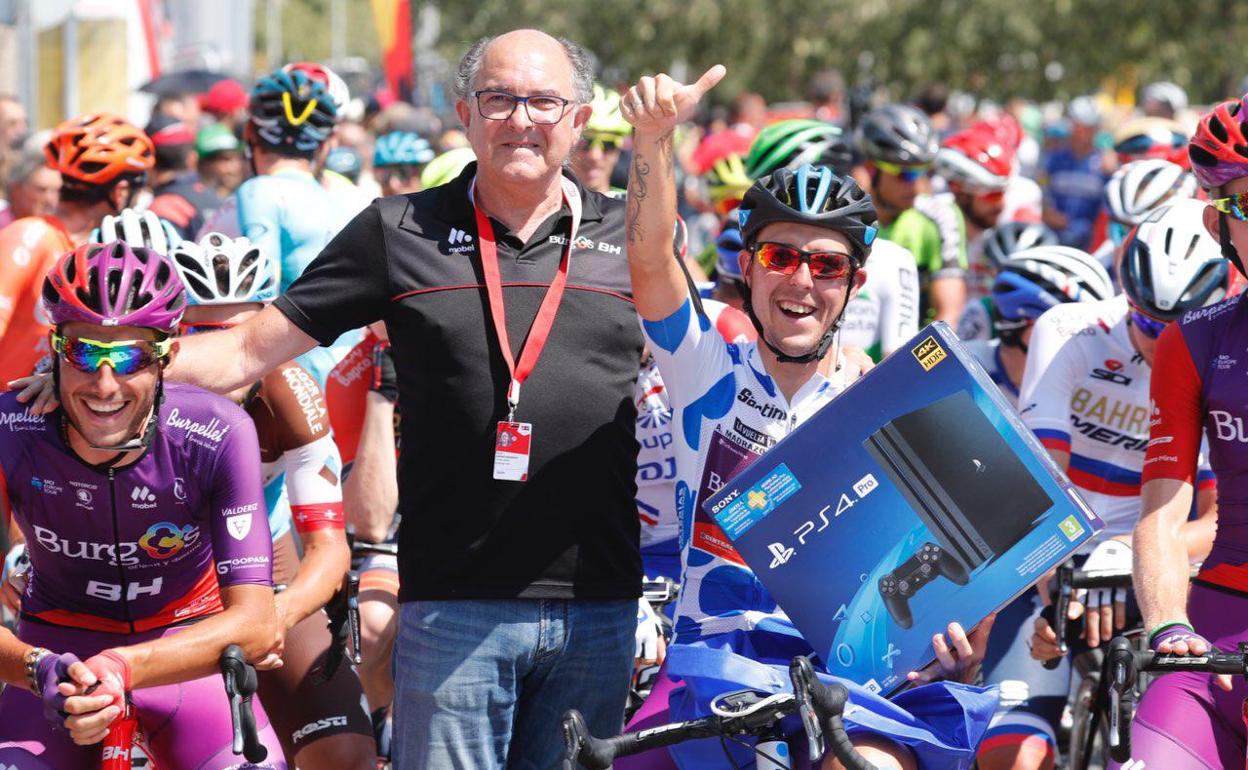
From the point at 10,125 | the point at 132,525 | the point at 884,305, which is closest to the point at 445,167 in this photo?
the point at 884,305

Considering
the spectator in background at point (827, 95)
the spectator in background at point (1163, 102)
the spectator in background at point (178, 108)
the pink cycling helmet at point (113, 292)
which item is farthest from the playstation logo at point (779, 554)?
the spectator in background at point (827, 95)

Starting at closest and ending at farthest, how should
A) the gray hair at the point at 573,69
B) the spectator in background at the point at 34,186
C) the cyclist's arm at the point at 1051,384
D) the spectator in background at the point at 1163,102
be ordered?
the gray hair at the point at 573,69, the cyclist's arm at the point at 1051,384, the spectator in background at the point at 34,186, the spectator in background at the point at 1163,102

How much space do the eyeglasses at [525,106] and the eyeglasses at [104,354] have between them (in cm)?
107

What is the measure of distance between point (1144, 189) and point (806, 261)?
5181mm

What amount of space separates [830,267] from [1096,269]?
3095 mm

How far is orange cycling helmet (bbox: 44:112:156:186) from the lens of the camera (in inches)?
316

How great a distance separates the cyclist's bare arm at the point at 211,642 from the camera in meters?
4.27

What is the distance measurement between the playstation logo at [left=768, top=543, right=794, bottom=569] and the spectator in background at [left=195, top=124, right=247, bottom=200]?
926 centimetres

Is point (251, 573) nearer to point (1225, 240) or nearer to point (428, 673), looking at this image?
point (428, 673)

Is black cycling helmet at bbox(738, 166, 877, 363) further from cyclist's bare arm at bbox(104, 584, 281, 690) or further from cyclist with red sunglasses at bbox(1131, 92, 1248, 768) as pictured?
cyclist's bare arm at bbox(104, 584, 281, 690)

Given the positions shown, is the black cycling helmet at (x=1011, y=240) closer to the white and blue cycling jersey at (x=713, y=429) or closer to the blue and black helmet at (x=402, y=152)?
the blue and black helmet at (x=402, y=152)

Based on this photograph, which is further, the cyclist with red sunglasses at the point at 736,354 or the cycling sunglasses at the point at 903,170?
the cycling sunglasses at the point at 903,170

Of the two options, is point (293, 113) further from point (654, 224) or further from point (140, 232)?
point (654, 224)

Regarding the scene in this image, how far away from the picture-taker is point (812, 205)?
4.39m
